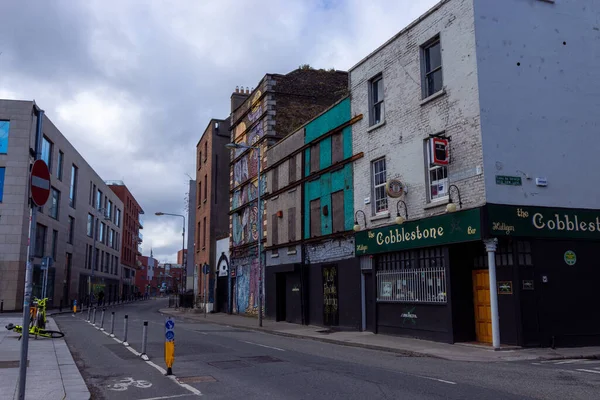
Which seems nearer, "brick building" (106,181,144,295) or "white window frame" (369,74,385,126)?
"white window frame" (369,74,385,126)

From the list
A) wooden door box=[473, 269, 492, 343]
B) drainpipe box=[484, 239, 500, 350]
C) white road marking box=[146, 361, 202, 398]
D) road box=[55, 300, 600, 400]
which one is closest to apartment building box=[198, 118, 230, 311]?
road box=[55, 300, 600, 400]

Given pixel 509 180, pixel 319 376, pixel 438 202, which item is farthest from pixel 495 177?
pixel 319 376

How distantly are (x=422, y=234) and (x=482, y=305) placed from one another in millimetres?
2767

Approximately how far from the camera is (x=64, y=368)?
1095cm

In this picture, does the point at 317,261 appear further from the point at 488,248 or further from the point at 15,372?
the point at 15,372

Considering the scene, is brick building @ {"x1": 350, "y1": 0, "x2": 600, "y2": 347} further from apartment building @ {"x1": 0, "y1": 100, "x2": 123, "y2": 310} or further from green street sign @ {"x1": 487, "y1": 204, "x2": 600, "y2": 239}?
apartment building @ {"x1": 0, "y1": 100, "x2": 123, "y2": 310}

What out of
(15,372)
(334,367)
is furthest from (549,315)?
(15,372)

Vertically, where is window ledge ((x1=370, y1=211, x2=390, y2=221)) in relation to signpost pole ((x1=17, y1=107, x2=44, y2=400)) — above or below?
above

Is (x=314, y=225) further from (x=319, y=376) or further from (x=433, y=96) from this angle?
(x=319, y=376)

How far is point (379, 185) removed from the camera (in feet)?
64.4

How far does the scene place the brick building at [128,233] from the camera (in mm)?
90781

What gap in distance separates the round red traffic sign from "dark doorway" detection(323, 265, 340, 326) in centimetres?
1622

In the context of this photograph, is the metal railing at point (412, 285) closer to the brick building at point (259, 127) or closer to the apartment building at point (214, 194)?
the brick building at point (259, 127)

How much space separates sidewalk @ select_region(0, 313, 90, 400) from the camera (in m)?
8.21
